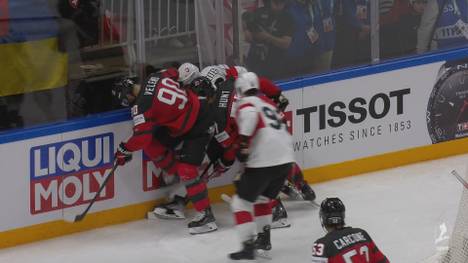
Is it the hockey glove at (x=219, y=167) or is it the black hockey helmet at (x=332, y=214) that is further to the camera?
the hockey glove at (x=219, y=167)

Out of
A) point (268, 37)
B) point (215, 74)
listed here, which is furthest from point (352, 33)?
point (215, 74)

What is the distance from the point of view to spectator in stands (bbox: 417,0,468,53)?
10406 mm

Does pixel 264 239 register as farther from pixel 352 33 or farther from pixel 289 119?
pixel 352 33

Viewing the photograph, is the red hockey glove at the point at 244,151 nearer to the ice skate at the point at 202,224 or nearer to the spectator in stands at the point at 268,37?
the ice skate at the point at 202,224

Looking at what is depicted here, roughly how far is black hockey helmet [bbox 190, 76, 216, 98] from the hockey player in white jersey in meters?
0.87

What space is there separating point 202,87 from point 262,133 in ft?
3.42

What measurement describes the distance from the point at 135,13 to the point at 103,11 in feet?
0.78

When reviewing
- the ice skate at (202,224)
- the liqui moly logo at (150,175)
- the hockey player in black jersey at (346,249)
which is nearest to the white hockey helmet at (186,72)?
the liqui moly logo at (150,175)

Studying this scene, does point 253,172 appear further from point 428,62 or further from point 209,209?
point 428,62

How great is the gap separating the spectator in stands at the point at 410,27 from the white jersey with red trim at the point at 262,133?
2383 millimetres

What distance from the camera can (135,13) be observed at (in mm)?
9328

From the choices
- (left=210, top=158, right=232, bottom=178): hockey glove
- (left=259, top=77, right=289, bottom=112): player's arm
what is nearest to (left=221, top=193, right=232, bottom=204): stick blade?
(left=210, top=158, right=232, bottom=178): hockey glove

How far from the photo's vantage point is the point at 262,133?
8156mm

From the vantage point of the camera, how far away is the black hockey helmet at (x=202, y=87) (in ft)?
29.8
